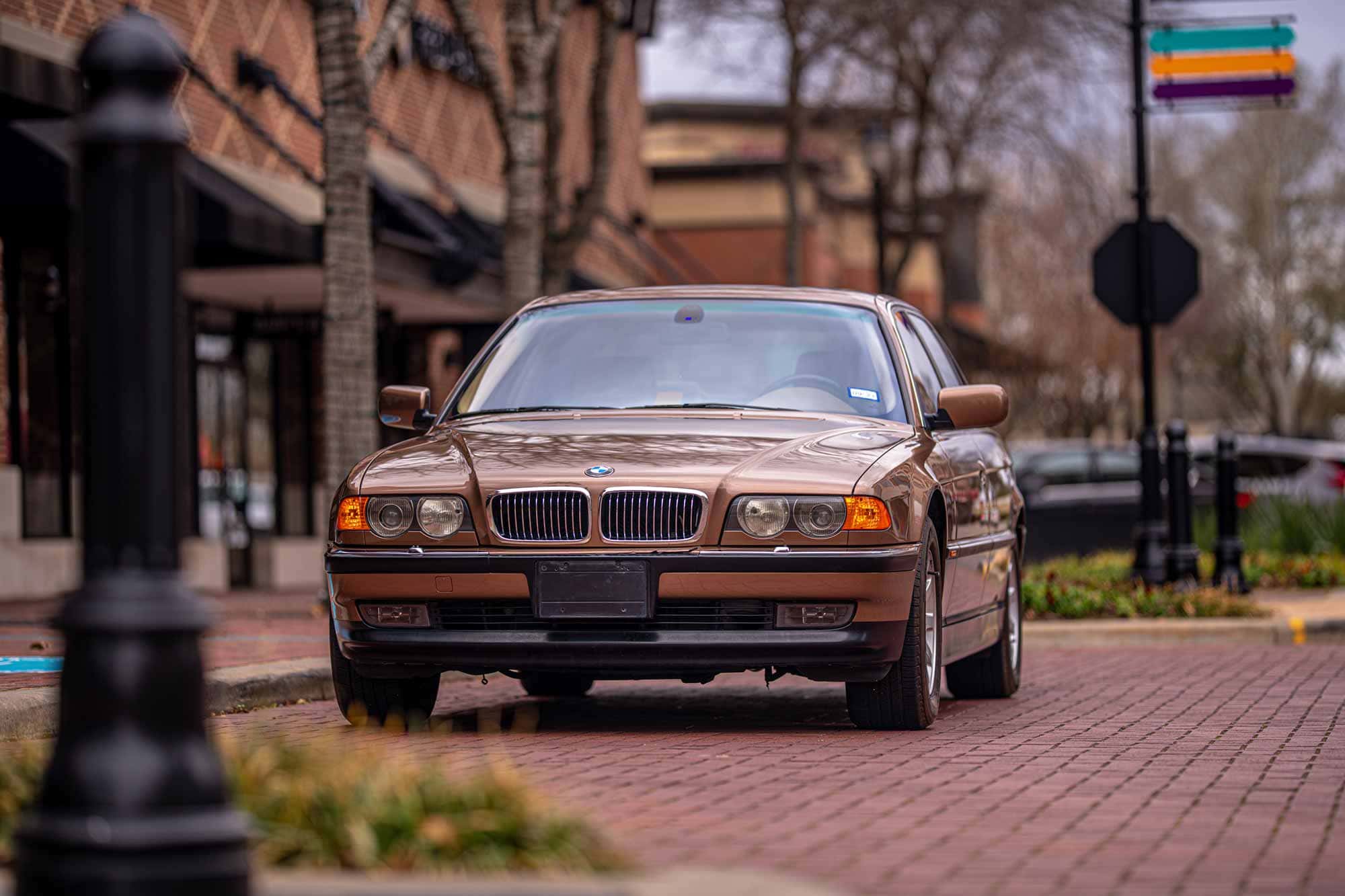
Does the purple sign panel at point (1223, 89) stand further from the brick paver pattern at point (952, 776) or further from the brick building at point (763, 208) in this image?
the brick building at point (763, 208)

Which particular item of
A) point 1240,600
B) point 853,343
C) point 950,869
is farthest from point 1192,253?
point 950,869

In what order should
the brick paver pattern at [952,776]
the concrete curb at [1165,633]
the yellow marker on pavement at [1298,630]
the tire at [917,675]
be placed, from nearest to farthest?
→ the brick paver pattern at [952,776] < the tire at [917,675] < the concrete curb at [1165,633] < the yellow marker on pavement at [1298,630]

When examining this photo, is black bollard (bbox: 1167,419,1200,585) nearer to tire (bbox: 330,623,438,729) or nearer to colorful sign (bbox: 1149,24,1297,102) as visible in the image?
colorful sign (bbox: 1149,24,1297,102)

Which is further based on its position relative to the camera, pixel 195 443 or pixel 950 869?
pixel 195 443

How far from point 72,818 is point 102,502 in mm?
621

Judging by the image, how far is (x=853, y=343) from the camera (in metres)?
9.45

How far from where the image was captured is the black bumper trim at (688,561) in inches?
310

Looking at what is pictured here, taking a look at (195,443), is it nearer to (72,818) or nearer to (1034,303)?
(72,818)

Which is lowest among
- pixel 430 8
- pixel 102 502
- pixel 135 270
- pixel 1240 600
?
pixel 1240 600

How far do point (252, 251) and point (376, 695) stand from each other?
36.8ft

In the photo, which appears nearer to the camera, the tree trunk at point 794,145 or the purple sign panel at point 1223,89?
the purple sign panel at point 1223,89

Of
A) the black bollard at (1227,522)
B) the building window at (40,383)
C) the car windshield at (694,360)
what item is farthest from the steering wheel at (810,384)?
the building window at (40,383)

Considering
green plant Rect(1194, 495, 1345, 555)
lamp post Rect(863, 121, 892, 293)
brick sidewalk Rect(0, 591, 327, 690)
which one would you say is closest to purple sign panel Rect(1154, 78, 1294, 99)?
green plant Rect(1194, 495, 1345, 555)

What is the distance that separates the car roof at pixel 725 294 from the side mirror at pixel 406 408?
0.70 m
